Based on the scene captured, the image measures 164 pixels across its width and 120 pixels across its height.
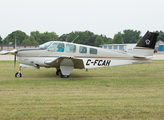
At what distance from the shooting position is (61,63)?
10039 mm

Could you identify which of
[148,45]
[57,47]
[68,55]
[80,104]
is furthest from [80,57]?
[80,104]

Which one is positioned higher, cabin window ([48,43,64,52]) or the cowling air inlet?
the cowling air inlet

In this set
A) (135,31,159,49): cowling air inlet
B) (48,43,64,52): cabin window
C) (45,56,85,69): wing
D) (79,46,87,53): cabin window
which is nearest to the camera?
(45,56,85,69): wing

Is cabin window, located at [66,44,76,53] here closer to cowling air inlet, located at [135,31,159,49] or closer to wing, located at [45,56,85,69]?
wing, located at [45,56,85,69]

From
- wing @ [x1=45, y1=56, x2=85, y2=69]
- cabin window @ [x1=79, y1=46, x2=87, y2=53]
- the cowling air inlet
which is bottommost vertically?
wing @ [x1=45, y1=56, x2=85, y2=69]

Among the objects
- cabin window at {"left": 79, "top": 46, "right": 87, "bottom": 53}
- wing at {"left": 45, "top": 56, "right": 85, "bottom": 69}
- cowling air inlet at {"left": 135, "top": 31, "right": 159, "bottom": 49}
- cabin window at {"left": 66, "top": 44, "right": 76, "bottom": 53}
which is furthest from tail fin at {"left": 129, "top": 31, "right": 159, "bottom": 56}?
cabin window at {"left": 66, "top": 44, "right": 76, "bottom": 53}

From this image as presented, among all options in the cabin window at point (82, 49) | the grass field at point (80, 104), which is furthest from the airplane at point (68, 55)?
the grass field at point (80, 104)

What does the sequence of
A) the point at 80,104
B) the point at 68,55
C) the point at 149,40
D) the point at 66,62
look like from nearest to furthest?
the point at 80,104 → the point at 66,62 → the point at 68,55 → the point at 149,40

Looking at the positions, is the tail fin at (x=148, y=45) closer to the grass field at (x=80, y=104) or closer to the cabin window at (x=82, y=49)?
the cabin window at (x=82, y=49)

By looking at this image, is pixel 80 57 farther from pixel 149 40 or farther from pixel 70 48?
pixel 149 40

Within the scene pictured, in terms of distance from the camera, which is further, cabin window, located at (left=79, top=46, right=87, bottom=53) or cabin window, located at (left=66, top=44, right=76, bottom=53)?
cabin window, located at (left=79, top=46, right=87, bottom=53)

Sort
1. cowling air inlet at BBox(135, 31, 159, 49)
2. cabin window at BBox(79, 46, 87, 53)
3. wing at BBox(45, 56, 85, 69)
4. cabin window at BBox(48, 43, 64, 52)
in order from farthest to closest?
cowling air inlet at BBox(135, 31, 159, 49)
cabin window at BBox(79, 46, 87, 53)
cabin window at BBox(48, 43, 64, 52)
wing at BBox(45, 56, 85, 69)

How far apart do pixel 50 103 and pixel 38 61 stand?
17.0 ft

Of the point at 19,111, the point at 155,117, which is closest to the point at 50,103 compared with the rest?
the point at 19,111
